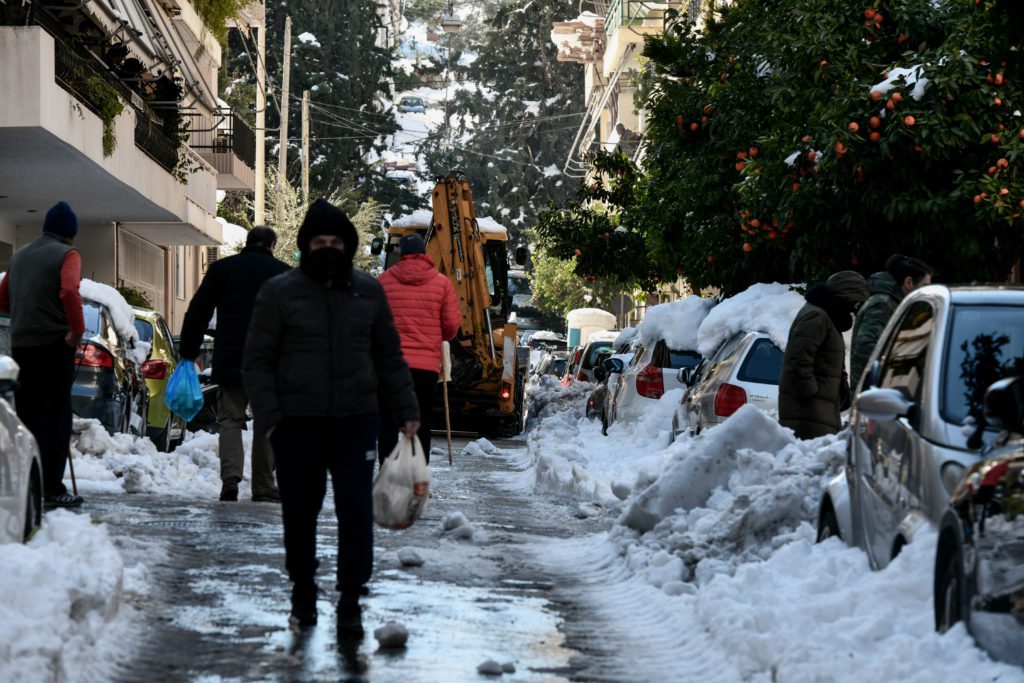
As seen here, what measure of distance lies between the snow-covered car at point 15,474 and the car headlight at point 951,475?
3.71 meters

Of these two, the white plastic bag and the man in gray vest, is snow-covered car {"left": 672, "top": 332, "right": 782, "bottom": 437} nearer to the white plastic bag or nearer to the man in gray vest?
the man in gray vest

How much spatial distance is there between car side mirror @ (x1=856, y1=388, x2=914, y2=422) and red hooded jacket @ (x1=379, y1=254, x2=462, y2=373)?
6.92 m

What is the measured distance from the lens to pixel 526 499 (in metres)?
15.6

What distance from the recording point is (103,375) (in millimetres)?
15727

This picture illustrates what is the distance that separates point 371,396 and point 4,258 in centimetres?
2481

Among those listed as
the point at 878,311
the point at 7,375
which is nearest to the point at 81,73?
the point at 878,311

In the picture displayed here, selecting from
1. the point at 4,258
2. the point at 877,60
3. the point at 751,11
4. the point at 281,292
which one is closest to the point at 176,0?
the point at 4,258

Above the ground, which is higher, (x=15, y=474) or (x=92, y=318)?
(x=92, y=318)

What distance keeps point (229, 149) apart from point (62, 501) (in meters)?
33.6

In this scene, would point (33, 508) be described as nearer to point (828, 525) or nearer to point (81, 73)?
point (828, 525)

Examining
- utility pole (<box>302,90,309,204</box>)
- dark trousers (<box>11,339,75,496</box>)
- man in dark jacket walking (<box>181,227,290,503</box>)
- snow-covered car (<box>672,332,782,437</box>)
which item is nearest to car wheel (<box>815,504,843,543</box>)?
man in dark jacket walking (<box>181,227,290,503</box>)

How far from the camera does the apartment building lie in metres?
21.9

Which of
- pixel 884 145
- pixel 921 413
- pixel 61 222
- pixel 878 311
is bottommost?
pixel 921 413

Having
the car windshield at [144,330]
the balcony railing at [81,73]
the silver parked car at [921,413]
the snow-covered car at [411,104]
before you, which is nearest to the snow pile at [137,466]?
the car windshield at [144,330]
